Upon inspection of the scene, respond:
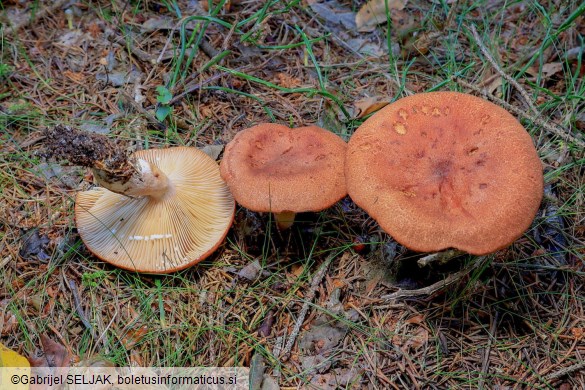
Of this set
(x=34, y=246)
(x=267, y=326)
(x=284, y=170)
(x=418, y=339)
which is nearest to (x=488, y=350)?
(x=418, y=339)

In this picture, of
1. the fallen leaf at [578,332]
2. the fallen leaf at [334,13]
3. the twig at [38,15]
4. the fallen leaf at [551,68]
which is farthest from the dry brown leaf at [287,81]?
the fallen leaf at [578,332]

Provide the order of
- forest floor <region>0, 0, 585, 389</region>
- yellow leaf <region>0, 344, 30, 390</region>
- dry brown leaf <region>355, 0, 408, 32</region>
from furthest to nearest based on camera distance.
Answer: dry brown leaf <region>355, 0, 408, 32</region> → forest floor <region>0, 0, 585, 389</region> → yellow leaf <region>0, 344, 30, 390</region>

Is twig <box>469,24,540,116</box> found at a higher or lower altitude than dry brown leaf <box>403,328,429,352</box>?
higher

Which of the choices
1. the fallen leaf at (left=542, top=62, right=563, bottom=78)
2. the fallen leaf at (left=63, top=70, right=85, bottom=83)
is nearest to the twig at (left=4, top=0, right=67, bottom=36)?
the fallen leaf at (left=63, top=70, right=85, bottom=83)

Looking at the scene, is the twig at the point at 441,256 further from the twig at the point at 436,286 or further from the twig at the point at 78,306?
the twig at the point at 78,306

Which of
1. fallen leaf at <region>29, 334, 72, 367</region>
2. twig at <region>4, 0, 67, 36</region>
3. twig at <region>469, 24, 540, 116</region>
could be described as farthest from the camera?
twig at <region>4, 0, 67, 36</region>

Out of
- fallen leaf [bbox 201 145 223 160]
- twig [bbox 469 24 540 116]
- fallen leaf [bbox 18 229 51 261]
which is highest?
twig [bbox 469 24 540 116]

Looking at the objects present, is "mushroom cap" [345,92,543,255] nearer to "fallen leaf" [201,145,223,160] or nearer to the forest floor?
the forest floor
